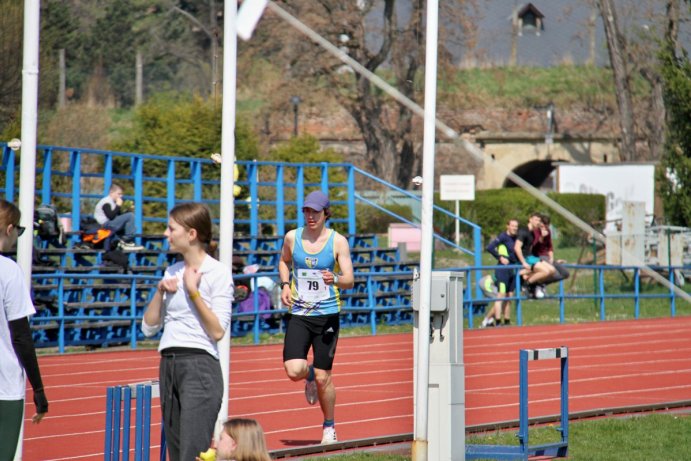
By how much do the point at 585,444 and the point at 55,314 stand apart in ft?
31.1

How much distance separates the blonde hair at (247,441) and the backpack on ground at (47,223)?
14.1 meters

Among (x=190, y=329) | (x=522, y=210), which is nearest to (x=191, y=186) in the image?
(x=522, y=210)

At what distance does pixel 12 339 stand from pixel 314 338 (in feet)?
11.6

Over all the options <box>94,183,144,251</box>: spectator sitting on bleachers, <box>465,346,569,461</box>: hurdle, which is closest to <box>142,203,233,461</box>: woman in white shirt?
<box>465,346,569,461</box>: hurdle

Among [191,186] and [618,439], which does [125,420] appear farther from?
[191,186]

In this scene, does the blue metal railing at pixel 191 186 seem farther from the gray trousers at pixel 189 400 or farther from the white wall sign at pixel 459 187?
the gray trousers at pixel 189 400

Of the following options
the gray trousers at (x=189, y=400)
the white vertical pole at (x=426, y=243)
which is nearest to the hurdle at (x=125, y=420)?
the gray trousers at (x=189, y=400)

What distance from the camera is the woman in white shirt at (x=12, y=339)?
5.54 metres

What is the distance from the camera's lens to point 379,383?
13.1 metres

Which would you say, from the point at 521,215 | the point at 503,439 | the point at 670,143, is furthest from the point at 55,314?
the point at 521,215

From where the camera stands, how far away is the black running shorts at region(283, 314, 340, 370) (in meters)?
8.82

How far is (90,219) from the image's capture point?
21672 mm

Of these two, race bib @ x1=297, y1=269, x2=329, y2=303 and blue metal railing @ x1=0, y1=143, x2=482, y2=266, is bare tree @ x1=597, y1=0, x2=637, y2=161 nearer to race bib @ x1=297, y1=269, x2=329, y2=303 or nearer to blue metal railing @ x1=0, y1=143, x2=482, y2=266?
blue metal railing @ x1=0, y1=143, x2=482, y2=266

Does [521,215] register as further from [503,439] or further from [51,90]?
[503,439]
